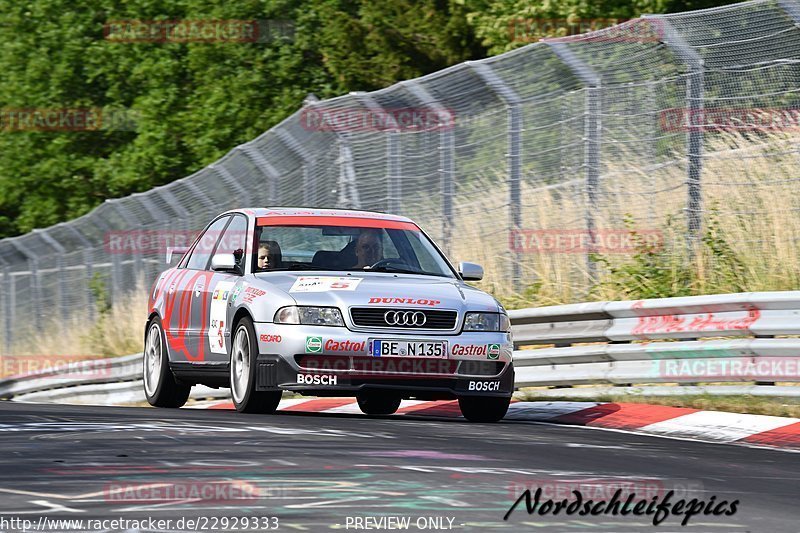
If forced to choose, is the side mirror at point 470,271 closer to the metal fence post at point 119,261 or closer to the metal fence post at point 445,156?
the metal fence post at point 445,156

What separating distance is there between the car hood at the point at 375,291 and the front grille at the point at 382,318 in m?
0.04

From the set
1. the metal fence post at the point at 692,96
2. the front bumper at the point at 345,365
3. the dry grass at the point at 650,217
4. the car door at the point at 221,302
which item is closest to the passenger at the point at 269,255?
the car door at the point at 221,302

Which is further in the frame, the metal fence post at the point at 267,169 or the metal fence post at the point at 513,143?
the metal fence post at the point at 267,169

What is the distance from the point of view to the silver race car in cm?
1042

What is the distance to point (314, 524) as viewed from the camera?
18.5ft

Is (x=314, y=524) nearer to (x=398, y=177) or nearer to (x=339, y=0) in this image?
(x=398, y=177)

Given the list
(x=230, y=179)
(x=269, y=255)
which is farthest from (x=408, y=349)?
(x=230, y=179)

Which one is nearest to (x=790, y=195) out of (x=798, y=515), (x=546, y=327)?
(x=546, y=327)

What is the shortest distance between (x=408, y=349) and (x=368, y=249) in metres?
1.39

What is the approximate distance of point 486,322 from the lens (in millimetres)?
10836

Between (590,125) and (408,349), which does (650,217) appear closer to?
(590,125)

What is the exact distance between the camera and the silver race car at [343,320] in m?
10.4

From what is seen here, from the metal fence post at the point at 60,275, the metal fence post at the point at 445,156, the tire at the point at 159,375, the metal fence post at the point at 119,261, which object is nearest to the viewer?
the tire at the point at 159,375

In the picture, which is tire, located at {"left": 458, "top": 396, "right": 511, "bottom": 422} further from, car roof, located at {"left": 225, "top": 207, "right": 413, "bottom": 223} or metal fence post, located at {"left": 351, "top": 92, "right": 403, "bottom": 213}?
metal fence post, located at {"left": 351, "top": 92, "right": 403, "bottom": 213}
